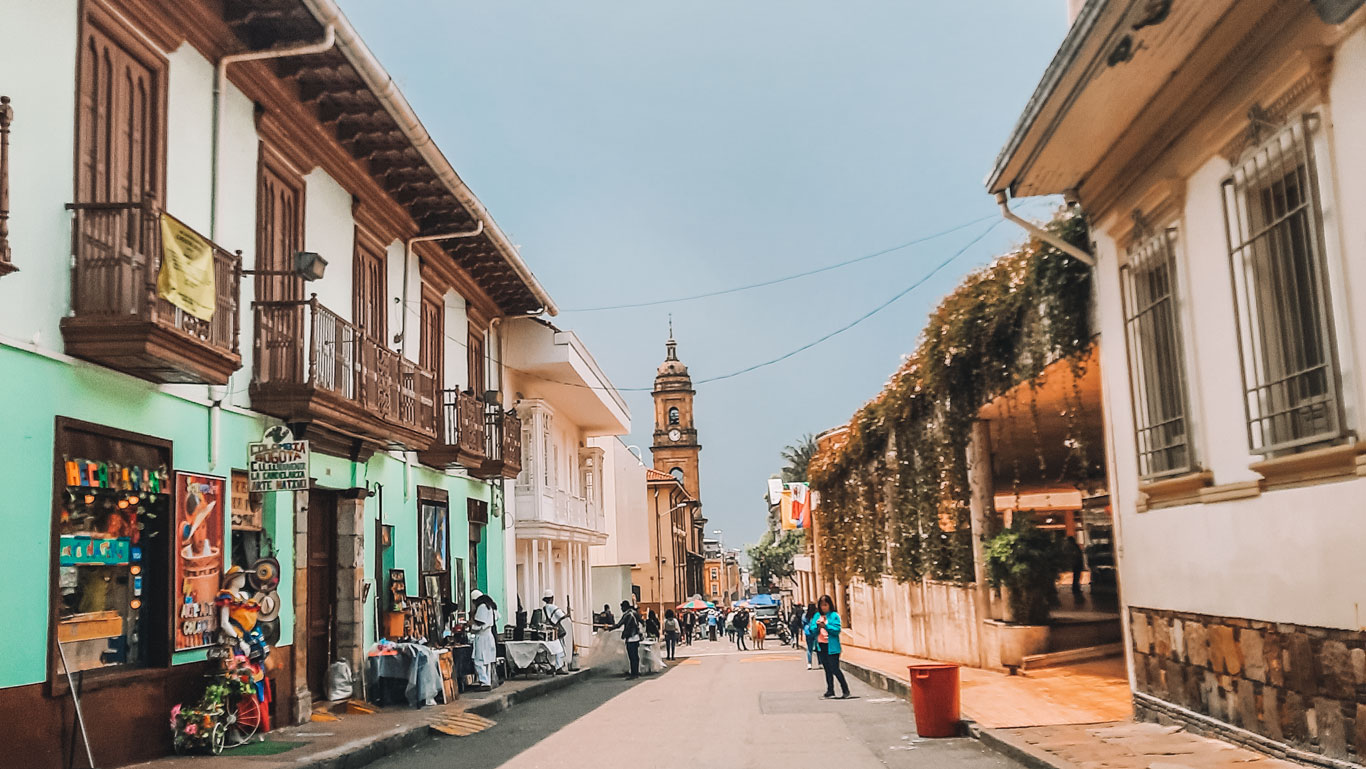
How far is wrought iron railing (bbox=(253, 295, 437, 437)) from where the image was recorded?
1399 cm

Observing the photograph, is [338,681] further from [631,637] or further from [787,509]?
[787,509]

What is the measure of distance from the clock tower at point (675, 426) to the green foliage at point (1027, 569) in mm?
80539

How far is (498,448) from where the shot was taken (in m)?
23.7

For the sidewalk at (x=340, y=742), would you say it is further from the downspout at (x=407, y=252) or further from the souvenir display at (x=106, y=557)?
the downspout at (x=407, y=252)

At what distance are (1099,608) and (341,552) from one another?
1406cm

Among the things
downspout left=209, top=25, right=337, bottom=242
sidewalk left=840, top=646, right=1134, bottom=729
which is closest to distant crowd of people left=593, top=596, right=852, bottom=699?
sidewalk left=840, top=646, right=1134, bottom=729

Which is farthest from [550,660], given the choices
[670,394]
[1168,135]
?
[670,394]

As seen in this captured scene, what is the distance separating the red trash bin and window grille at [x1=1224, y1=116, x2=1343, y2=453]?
4.50 m

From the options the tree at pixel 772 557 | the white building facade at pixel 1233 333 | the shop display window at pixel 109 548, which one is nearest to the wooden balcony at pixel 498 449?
the shop display window at pixel 109 548

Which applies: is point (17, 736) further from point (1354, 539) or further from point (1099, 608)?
point (1099, 608)

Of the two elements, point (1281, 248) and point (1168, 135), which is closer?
point (1281, 248)

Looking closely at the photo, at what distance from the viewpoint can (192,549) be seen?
12312 millimetres

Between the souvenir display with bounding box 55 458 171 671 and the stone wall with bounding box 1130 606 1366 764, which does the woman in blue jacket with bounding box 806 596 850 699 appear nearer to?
the stone wall with bounding box 1130 606 1366 764

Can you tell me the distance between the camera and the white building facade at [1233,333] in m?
7.84
